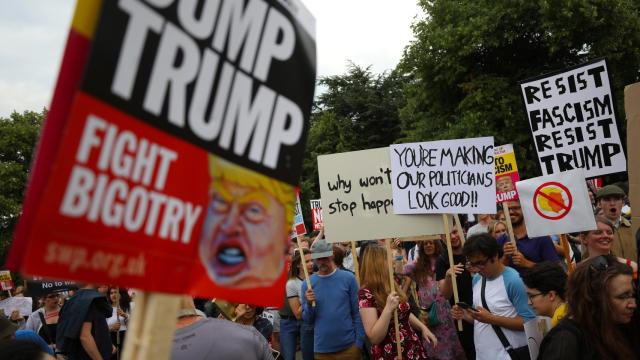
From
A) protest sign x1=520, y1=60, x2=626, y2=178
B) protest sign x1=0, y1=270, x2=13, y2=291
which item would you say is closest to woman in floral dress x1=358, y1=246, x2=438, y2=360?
protest sign x1=520, y1=60, x2=626, y2=178

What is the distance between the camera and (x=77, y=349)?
6000 millimetres

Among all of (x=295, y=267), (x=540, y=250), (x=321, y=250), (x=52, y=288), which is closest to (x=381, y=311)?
(x=321, y=250)

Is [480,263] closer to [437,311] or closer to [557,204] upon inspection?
[557,204]

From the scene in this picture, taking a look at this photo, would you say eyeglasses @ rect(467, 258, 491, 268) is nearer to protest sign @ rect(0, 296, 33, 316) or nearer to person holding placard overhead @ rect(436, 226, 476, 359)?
person holding placard overhead @ rect(436, 226, 476, 359)

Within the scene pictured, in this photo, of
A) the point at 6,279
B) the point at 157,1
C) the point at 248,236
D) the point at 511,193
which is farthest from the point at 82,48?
the point at 6,279

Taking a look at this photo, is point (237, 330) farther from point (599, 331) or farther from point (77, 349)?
point (77, 349)

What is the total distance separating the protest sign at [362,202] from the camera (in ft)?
20.0

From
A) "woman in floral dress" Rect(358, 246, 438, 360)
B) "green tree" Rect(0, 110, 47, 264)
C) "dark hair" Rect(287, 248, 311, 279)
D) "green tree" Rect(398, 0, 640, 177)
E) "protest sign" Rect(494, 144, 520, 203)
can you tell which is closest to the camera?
"woman in floral dress" Rect(358, 246, 438, 360)

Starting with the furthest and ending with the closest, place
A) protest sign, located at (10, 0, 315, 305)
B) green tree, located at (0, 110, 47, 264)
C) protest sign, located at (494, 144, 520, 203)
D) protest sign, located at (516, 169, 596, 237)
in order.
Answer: green tree, located at (0, 110, 47, 264) < protest sign, located at (494, 144, 520, 203) < protest sign, located at (516, 169, 596, 237) < protest sign, located at (10, 0, 315, 305)

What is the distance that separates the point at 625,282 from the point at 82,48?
2.84 meters

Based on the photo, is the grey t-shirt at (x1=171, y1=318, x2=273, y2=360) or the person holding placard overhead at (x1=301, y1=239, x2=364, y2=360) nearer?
the grey t-shirt at (x1=171, y1=318, x2=273, y2=360)

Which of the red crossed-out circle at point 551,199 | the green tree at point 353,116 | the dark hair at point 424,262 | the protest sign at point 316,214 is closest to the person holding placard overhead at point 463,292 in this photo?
the dark hair at point 424,262

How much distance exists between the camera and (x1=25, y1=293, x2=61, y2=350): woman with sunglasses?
26.8ft

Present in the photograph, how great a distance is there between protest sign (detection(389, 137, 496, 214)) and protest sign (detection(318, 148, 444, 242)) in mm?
147
